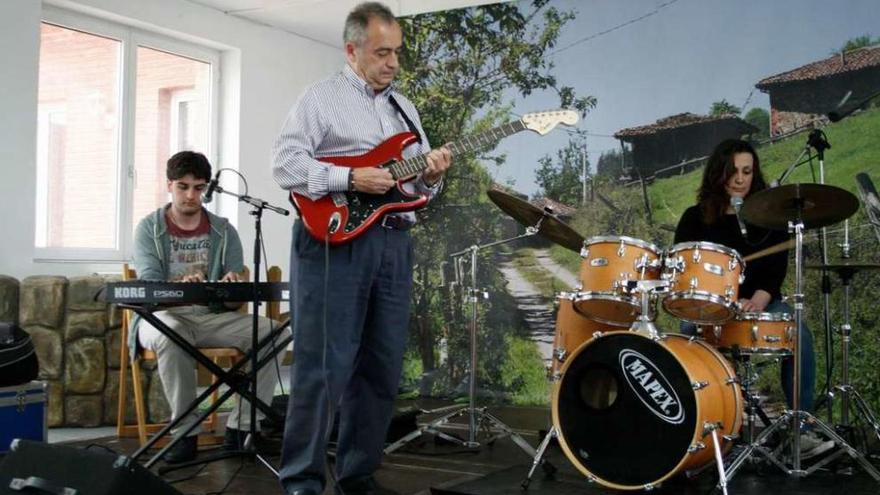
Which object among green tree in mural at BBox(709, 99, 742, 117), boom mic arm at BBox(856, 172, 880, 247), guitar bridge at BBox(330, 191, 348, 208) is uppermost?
green tree in mural at BBox(709, 99, 742, 117)

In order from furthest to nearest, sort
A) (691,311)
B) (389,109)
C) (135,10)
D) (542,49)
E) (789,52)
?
(135,10)
(542,49)
(789,52)
(691,311)
(389,109)

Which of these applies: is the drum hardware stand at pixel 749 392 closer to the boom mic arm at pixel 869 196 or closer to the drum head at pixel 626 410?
the drum head at pixel 626 410

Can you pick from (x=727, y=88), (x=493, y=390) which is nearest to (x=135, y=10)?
(x=493, y=390)

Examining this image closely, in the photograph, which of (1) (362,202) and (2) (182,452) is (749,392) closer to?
(1) (362,202)

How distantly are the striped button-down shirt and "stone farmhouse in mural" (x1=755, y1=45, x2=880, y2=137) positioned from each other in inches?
106

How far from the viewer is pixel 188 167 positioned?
14.1 feet

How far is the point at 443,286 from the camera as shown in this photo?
605 cm

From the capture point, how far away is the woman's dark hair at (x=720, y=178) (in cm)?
430

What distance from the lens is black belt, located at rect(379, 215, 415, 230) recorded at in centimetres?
299

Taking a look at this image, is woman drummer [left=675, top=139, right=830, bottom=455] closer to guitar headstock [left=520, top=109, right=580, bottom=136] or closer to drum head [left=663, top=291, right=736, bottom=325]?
drum head [left=663, top=291, right=736, bottom=325]

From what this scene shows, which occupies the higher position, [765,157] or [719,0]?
[719,0]

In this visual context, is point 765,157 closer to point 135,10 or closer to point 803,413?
point 803,413

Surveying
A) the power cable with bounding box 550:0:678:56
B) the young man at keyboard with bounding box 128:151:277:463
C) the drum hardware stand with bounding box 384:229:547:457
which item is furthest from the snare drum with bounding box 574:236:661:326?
the power cable with bounding box 550:0:678:56

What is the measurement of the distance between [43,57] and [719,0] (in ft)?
→ 13.1
